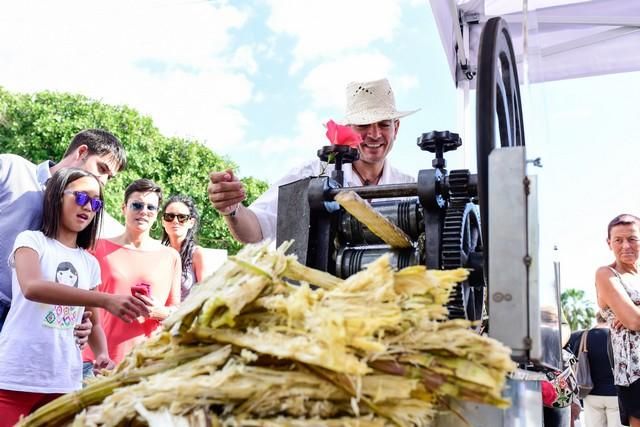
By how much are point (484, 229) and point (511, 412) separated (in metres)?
0.36

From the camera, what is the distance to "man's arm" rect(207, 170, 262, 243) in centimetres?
208

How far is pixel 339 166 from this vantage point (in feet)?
6.49

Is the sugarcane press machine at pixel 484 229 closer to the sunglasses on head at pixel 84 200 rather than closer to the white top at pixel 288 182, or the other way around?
the white top at pixel 288 182

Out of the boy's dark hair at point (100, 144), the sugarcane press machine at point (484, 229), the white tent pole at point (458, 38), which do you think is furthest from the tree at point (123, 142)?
the sugarcane press machine at point (484, 229)

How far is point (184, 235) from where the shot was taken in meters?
4.84

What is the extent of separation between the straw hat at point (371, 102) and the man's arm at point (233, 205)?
72cm

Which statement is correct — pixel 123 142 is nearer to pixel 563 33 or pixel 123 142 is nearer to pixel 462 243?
pixel 563 33

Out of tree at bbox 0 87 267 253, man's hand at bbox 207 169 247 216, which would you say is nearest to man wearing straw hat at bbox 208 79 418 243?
man's hand at bbox 207 169 247 216

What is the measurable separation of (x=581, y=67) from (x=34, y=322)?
5377mm

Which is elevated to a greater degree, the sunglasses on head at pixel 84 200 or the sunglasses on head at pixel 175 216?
the sunglasses on head at pixel 175 216

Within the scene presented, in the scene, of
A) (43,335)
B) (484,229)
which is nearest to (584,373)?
(43,335)

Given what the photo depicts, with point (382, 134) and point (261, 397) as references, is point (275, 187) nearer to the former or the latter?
point (382, 134)

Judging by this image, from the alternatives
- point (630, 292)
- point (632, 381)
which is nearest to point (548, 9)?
point (630, 292)

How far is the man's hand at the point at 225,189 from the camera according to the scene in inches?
81.4
